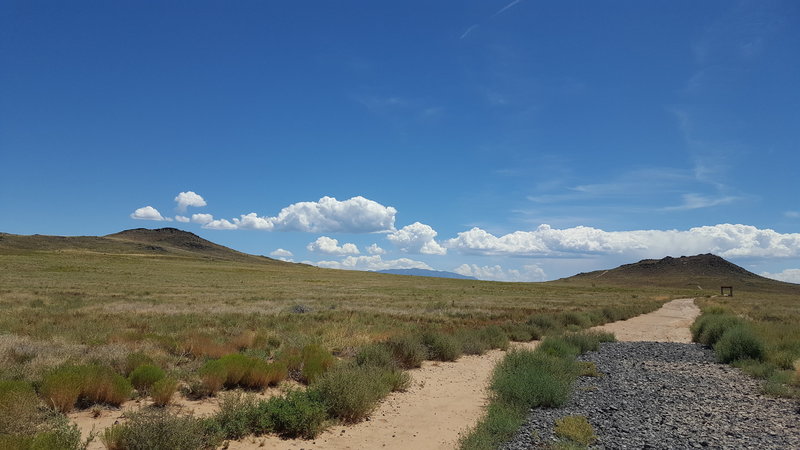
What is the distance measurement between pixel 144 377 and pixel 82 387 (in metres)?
1.37

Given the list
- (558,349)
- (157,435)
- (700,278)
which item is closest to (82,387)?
(157,435)

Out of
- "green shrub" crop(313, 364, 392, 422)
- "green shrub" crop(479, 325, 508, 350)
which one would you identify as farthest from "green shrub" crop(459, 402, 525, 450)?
"green shrub" crop(479, 325, 508, 350)

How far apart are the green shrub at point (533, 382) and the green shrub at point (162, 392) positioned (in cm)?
723

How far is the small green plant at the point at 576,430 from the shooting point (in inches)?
324

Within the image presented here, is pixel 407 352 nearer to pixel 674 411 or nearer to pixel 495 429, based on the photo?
pixel 495 429

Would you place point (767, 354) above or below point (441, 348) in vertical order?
above

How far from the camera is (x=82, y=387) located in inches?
376

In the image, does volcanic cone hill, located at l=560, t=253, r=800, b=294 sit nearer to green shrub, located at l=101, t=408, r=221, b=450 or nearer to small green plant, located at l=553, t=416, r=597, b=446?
small green plant, located at l=553, t=416, r=597, b=446

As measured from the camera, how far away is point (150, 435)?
6.77 metres

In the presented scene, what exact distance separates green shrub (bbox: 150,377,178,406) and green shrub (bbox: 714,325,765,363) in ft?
59.6

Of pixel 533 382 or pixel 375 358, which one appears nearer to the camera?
pixel 533 382

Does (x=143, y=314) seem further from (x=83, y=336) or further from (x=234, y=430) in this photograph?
Answer: (x=234, y=430)

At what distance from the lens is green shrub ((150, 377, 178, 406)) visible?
32.5 feet

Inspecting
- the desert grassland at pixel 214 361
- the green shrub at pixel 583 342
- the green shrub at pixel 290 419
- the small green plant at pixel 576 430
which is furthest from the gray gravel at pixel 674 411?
the desert grassland at pixel 214 361
